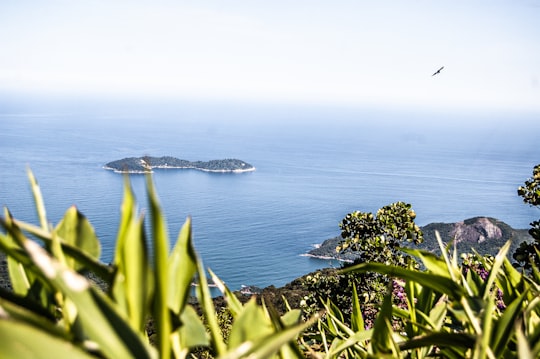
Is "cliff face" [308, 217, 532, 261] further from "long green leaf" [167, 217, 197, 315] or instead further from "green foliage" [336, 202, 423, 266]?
"long green leaf" [167, 217, 197, 315]

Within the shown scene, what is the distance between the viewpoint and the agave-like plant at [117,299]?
42 cm

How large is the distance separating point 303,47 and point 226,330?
11308 centimetres

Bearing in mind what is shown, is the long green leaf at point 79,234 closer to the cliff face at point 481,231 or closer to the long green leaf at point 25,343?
the long green leaf at point 25,343

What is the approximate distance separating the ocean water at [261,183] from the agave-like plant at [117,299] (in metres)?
22.9

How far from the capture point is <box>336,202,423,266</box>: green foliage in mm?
6035

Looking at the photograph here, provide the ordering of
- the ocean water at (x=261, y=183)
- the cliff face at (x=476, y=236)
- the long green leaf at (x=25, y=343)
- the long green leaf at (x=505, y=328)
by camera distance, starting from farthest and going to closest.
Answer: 1. the ocean water at (x=261, y=183)
2. the cliff face at (x=476, y=236)
3. the long green leaf at (x=505, y=328)
4. the long green leaf at (x=25, y=343)

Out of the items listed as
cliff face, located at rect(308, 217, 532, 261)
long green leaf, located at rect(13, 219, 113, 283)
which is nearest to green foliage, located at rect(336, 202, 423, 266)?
long green leaf, located at rect(13, 219, 113, 283)

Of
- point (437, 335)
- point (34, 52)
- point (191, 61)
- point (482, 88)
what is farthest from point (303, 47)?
point (437, 335)

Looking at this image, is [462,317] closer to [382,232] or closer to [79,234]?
[79,234]

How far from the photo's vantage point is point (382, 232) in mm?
6129

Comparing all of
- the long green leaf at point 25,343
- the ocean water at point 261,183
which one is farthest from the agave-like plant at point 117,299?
the ocean water at point 261,183

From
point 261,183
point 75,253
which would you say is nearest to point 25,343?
point 75,253

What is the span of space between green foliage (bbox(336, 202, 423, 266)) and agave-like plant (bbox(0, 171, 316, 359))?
5496 millimetres

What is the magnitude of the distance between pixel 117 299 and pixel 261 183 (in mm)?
61494
